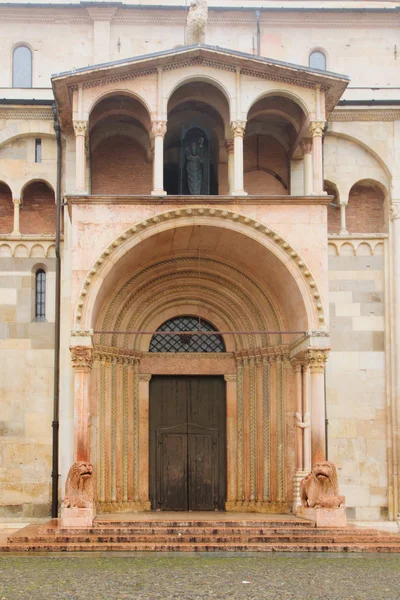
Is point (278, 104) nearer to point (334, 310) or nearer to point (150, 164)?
point (150, 164)

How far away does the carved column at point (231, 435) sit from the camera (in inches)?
907

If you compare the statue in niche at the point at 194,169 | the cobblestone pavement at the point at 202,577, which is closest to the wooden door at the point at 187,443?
the statue in niche at the point at 194,169

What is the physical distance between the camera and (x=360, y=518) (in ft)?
74.1

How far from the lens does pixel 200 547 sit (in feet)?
58.2

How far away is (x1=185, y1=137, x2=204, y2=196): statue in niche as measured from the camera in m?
22.6

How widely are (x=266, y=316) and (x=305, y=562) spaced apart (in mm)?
7586

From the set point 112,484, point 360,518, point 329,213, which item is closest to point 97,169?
point 329,213

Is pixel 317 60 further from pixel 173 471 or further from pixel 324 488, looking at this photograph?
pixel 324 488

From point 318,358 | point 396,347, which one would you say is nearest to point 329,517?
point 318,358

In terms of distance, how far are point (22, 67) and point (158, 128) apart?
19.3ft

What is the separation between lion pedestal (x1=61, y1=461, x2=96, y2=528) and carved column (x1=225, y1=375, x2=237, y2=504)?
411 centimetres

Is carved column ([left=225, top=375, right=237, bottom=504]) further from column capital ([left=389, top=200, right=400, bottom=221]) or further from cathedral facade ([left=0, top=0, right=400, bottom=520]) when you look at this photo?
column capital ([left=389, top=200, right=400, bottom=221])

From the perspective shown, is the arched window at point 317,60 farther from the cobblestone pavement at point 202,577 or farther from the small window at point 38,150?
the cobblestone pavement at point 202,577

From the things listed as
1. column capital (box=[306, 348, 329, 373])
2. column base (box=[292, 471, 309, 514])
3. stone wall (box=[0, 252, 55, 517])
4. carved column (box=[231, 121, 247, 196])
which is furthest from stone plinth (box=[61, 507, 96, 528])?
carved column (box=[231, 121, 247, 196])
